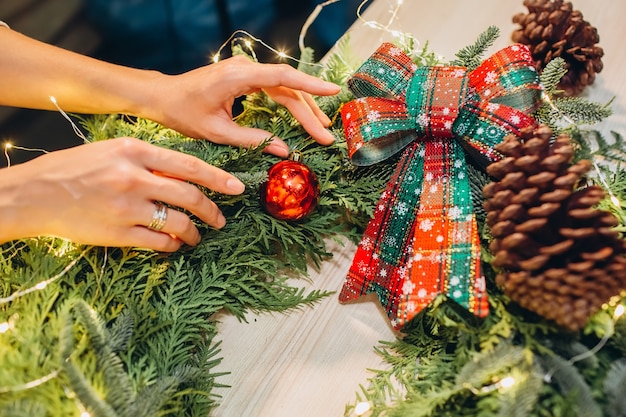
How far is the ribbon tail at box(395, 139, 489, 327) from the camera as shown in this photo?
1.91 ft

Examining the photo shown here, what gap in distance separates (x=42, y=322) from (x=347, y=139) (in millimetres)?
428

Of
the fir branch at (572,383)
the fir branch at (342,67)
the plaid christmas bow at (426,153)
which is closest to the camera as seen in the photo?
the fir branch at (572,383)

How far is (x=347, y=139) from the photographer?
69 centimetres

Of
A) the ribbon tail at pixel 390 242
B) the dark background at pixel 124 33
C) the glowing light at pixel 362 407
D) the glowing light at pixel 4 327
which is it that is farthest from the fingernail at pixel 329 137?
the dark background at pixel 124 33

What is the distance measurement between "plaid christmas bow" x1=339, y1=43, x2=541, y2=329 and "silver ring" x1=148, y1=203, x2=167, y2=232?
250 millimetres

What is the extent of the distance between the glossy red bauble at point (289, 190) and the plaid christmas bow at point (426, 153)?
7 cm

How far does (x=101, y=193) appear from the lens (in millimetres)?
618

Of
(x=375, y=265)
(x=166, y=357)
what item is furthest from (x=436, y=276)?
(x=166, y=357)

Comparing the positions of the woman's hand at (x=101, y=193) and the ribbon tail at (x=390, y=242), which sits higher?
the woman's hand at (x=101, y=193)

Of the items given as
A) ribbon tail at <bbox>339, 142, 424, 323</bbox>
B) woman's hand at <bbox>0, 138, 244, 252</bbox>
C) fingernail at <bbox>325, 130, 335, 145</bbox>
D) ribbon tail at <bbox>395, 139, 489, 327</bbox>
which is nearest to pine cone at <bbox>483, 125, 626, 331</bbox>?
ribbon tail at <bbox>395, 139, 489, 327</bbox>

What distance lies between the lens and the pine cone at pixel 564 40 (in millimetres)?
845

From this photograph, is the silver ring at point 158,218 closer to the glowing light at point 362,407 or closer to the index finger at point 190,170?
the index finger at point 190,170

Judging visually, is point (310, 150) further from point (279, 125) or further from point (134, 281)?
point (134, 281)

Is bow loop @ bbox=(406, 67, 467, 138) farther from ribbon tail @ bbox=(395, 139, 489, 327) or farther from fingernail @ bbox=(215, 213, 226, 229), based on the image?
fingernail @ bbox=(215, 213, 226, 229)
